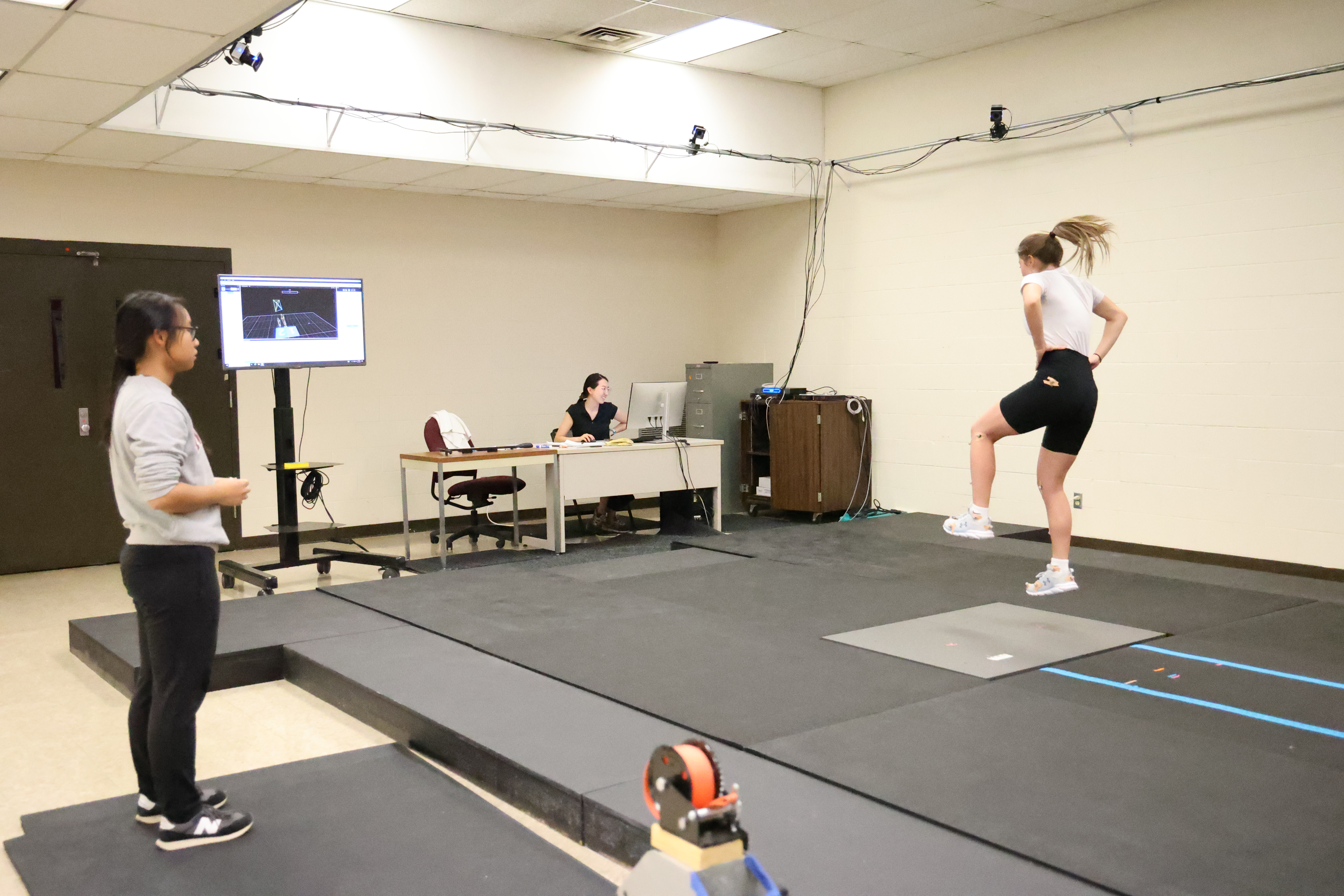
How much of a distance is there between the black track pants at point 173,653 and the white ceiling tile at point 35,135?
3650 mm

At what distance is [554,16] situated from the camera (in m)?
6.27

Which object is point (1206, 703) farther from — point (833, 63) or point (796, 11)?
point (833, 63)

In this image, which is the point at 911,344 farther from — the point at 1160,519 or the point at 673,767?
the point at 673,767

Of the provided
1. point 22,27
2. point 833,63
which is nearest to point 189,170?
point 22,27

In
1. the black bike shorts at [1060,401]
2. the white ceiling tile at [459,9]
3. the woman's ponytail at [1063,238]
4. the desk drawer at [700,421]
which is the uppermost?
the white ceiling tile at [459,9]

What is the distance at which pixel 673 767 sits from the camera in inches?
66.5

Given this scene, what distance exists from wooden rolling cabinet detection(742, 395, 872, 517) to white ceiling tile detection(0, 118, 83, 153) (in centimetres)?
465

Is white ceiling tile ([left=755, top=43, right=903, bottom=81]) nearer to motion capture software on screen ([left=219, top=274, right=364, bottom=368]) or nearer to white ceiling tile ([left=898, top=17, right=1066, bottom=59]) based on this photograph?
white ceiling tile ([left=898, top=17, right=1066, bottom=59])

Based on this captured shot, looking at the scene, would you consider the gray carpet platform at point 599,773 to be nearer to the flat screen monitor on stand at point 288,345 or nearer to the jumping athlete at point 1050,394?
the jumping athlete at point 1050,394

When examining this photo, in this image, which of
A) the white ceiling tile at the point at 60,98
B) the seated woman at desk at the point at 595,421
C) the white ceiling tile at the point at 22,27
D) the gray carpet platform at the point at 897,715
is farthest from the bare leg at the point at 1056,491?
the white ceiling tile at the point at 60,98

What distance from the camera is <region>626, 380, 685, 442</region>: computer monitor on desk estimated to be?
7.10 m

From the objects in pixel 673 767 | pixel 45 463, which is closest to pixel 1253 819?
pixel 673 767

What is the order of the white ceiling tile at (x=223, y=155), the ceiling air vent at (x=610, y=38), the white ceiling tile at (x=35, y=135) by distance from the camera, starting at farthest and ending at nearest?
the ceiling air vent at (x=610, y=38) < the white ceiling tile at (x=223, y=155) < the white ceiling tile at (x=35, y=135)

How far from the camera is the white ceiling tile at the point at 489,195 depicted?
7.42 meters
